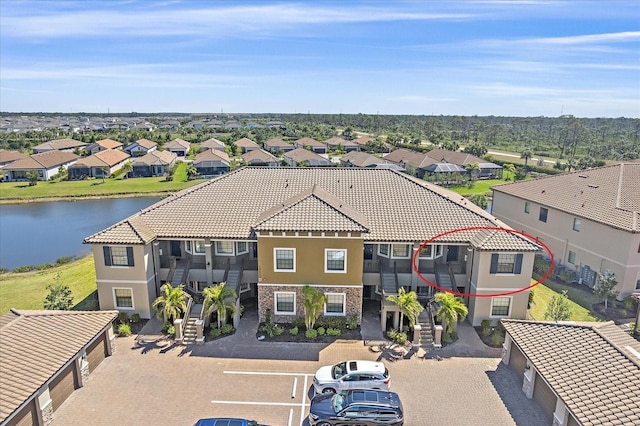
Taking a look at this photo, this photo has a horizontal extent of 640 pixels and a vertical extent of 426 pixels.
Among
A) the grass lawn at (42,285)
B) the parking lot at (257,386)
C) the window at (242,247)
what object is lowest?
the grass lawn at (42,285)

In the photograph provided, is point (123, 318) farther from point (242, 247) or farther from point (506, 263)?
point (506, 263)

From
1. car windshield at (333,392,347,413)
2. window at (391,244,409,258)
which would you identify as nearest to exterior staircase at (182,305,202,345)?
car windshield at (333,392,347,413)

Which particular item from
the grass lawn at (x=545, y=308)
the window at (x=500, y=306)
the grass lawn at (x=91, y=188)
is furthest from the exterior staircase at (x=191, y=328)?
the grass lawn at (x=91, y=188)

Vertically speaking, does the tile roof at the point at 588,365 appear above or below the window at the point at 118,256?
below

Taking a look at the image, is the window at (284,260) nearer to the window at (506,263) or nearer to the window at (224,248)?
the window at (224,248)

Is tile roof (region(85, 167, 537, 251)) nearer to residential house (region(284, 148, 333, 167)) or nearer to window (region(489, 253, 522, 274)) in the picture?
window (region(489, 253, 522, 274))

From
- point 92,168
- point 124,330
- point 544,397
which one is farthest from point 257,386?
point 92,168

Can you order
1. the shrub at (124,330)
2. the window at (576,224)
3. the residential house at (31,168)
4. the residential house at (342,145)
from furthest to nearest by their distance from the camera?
the residential house at (342,145), the residential house at (31,168), the window at (576,224), the shrub at (124,330)
